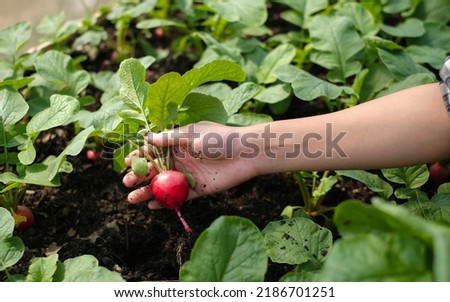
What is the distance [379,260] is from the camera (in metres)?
0.80

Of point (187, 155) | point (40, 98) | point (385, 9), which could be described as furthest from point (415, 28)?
point (40, 98)

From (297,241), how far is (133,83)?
0.50 m

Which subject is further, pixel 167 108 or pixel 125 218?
pixel 125 218

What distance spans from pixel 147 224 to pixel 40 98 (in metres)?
0.51

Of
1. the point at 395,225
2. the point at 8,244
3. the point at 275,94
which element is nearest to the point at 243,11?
the point at 275,94

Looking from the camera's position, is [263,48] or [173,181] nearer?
[173,181]

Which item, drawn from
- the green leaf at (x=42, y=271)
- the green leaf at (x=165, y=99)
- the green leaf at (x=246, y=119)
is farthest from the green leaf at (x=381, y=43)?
the green leaf at (x=42, y=271)

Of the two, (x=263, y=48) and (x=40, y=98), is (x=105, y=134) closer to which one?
(x=40, y=98)

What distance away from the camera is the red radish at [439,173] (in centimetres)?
155

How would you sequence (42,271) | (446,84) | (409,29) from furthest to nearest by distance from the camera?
(409,29), (446,84), (42,271)

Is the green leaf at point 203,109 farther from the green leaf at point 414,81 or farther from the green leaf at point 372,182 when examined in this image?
the green leaf at point 414,81

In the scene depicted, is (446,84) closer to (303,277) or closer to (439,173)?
(439,173)

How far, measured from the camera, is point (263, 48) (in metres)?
1.93
